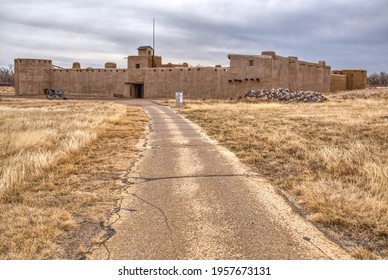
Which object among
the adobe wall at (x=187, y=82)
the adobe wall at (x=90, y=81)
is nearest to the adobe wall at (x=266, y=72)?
the adobe wall at (x=187, y=82)

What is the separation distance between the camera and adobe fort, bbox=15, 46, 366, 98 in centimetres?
3928

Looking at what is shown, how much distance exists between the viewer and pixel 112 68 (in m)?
46.0

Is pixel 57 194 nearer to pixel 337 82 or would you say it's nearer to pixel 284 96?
pixel 284 96

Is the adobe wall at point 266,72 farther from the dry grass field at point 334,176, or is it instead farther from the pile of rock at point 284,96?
the dry grass field at point 334,176

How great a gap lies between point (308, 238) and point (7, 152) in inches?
334

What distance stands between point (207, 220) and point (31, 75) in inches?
1912

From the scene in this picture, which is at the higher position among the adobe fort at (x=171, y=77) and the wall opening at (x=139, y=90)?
the adobe fort at (x=171, y=77)

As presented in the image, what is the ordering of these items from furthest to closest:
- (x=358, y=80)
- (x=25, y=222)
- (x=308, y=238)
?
(x=358, y=80) → (x=25, y=222) → (x=308, y=238)

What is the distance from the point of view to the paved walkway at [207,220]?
12.5ft

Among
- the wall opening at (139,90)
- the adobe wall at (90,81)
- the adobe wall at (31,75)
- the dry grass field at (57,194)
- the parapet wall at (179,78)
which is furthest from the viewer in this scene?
the wall opening at (139,90)

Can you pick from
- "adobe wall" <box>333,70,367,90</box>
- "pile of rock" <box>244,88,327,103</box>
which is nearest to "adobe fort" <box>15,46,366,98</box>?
→ "pile of rock" <box>244,88,327,103</box>

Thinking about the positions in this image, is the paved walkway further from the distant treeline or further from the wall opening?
the distant treeline

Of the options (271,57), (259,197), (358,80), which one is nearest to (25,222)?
(259,197)

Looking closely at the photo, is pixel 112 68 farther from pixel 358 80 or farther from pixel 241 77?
pixel 358 80
